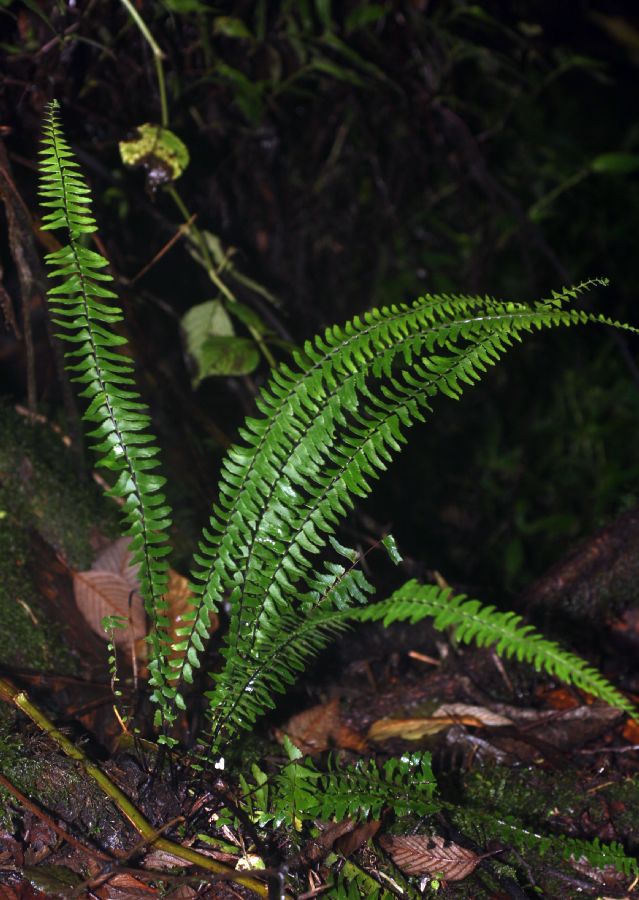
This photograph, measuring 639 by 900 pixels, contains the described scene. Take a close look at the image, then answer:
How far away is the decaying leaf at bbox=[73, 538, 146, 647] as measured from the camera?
2.13 m

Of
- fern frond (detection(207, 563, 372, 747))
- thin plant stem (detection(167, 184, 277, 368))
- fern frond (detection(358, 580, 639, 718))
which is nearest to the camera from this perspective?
fern frond (detection(358, 580, 639, 718))

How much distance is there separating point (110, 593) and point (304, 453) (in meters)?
0.92

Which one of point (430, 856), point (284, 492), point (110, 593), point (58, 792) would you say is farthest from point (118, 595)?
point (430, 856)

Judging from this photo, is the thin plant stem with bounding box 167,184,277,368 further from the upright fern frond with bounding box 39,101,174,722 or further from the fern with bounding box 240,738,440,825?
the fern with bounding box 240,738,440,825

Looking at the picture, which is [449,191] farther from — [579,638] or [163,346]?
[579,638]

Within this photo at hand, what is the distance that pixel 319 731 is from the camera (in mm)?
2055

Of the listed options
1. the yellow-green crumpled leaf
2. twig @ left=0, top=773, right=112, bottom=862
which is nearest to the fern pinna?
twig @ left=0, top=773, right=112, bottom=862

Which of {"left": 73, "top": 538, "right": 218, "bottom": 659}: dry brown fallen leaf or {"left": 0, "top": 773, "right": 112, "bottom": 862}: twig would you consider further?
{"left": 73, "top": 538, "right": 218, "bottom": 659}: dry brown fallen leaf

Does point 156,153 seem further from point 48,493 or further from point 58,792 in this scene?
point 58,792

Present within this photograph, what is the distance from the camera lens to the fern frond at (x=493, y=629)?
1355 millimetres

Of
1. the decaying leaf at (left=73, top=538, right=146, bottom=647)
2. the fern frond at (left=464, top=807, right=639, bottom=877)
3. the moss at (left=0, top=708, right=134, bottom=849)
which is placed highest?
the fern frond at (left=464, top=807, right=639, bottom=877)

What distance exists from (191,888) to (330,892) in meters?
0.26

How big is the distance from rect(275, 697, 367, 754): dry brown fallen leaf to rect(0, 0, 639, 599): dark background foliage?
724 mm

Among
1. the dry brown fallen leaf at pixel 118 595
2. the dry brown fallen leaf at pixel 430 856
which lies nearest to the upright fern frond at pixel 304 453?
the dry brown fallen leaf at pixel 430 856
